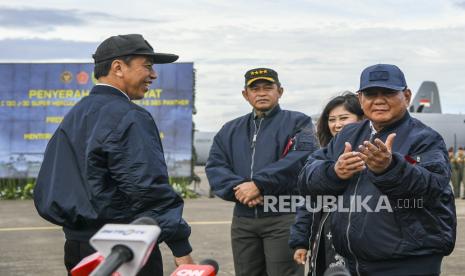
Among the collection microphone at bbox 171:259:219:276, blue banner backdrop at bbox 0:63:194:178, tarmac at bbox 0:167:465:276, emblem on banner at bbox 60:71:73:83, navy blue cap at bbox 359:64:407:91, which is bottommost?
tarmac at bbox 0:167:465:276

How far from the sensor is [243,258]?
577 centimetres

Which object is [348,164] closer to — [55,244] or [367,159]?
[367,159]

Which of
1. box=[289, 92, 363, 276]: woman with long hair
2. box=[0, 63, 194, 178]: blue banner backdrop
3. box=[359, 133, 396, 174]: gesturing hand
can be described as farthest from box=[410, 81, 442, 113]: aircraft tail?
box=[359, 133, 396, 174]: gesturing hand

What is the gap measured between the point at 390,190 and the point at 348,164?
0.78 ft

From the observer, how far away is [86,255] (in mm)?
3840

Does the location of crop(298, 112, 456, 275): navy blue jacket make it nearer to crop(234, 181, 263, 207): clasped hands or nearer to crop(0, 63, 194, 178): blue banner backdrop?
crop(234, 181, 263, 207): clasped hands

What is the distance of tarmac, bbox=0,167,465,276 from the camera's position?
9.02m

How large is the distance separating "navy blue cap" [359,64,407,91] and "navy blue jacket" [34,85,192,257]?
112 cm

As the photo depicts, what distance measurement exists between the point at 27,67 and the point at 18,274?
1310 centimetres

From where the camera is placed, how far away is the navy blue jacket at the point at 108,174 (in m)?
3.66

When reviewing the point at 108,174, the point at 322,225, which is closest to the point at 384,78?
the point at 322,225

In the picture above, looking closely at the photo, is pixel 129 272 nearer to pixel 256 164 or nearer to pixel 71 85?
pixel 256 164

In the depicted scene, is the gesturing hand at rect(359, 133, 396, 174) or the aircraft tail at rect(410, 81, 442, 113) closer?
the gesturing hand at rect(359, 133, 396, 174)

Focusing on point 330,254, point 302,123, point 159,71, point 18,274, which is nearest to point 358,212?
point 330,254
